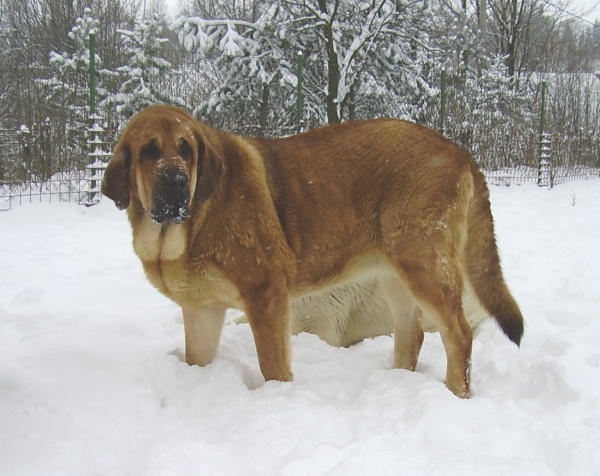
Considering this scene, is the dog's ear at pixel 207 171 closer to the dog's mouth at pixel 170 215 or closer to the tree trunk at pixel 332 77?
the dog's mouth at pixel 170 215

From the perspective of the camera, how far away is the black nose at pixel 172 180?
2820mm

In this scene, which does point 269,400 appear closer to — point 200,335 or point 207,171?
point 200,335

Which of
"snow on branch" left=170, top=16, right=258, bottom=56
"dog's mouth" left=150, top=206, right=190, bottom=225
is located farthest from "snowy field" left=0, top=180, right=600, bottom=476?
"snow on branch" left=170, top=16, right=258, bottom=56

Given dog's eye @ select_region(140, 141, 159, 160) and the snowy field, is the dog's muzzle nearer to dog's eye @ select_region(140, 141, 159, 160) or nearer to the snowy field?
dog's eye @ select_region(140, 141, 159, 160)

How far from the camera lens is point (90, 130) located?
1020cm

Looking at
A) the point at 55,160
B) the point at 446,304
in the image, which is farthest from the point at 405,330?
the point at 55,160

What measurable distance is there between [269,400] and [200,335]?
819 mm

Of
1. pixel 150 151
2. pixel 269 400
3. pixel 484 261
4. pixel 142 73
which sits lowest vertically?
pixel 269 400

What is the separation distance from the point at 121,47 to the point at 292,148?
1936 cm

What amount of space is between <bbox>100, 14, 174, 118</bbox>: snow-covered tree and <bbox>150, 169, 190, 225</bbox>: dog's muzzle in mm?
11926

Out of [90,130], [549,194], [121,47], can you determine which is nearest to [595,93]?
[549,194]

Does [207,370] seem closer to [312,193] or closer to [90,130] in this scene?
[312,193]

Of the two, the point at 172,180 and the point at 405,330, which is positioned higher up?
the point at 172,180

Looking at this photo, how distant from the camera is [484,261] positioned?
11.3 ft
